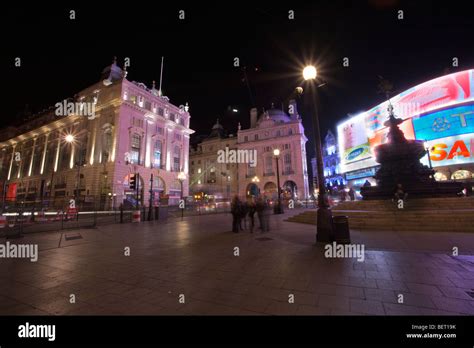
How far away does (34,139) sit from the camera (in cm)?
5553

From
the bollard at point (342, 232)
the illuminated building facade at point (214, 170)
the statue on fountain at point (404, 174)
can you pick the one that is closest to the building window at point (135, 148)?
the illuminated building facade at point (214, 170)

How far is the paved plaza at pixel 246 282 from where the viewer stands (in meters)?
2.94

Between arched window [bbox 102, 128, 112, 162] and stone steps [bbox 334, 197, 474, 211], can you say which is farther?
arched window [bbox 102, 128, 112, 162]

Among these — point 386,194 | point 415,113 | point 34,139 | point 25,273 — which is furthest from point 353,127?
point 34,139

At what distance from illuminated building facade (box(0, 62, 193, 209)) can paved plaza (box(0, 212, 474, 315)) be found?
78.5ft

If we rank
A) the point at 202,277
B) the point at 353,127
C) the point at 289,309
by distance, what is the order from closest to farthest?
the point at 289,309, the point at 202,277, the point at 353,127

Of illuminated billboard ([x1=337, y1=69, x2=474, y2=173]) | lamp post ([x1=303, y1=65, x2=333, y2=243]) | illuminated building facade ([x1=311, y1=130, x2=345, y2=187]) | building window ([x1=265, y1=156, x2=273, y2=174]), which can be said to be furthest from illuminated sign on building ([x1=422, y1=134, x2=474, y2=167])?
lamp post ([x1=303, y1=65, x2=333, y2=243])

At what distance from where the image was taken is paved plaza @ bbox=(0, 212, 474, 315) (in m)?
2.94

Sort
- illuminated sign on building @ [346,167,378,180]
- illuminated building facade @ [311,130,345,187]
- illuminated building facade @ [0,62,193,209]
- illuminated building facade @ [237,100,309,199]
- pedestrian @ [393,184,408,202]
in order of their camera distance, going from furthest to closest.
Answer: illuminated building facade @ [311,130,345,187] → illuminated building facade @ [237,100,309,199] → illuminated sign on building @ [346,167,378,180] → illuminated building facade @ [0,62,193,209] → pedestrian @ [393,184,408,202]

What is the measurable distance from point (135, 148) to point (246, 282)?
135 ft

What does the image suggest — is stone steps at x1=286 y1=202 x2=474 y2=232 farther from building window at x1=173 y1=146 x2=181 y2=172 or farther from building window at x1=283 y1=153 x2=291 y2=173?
building window at x1=173 y1=146 x2=181 y2=172
